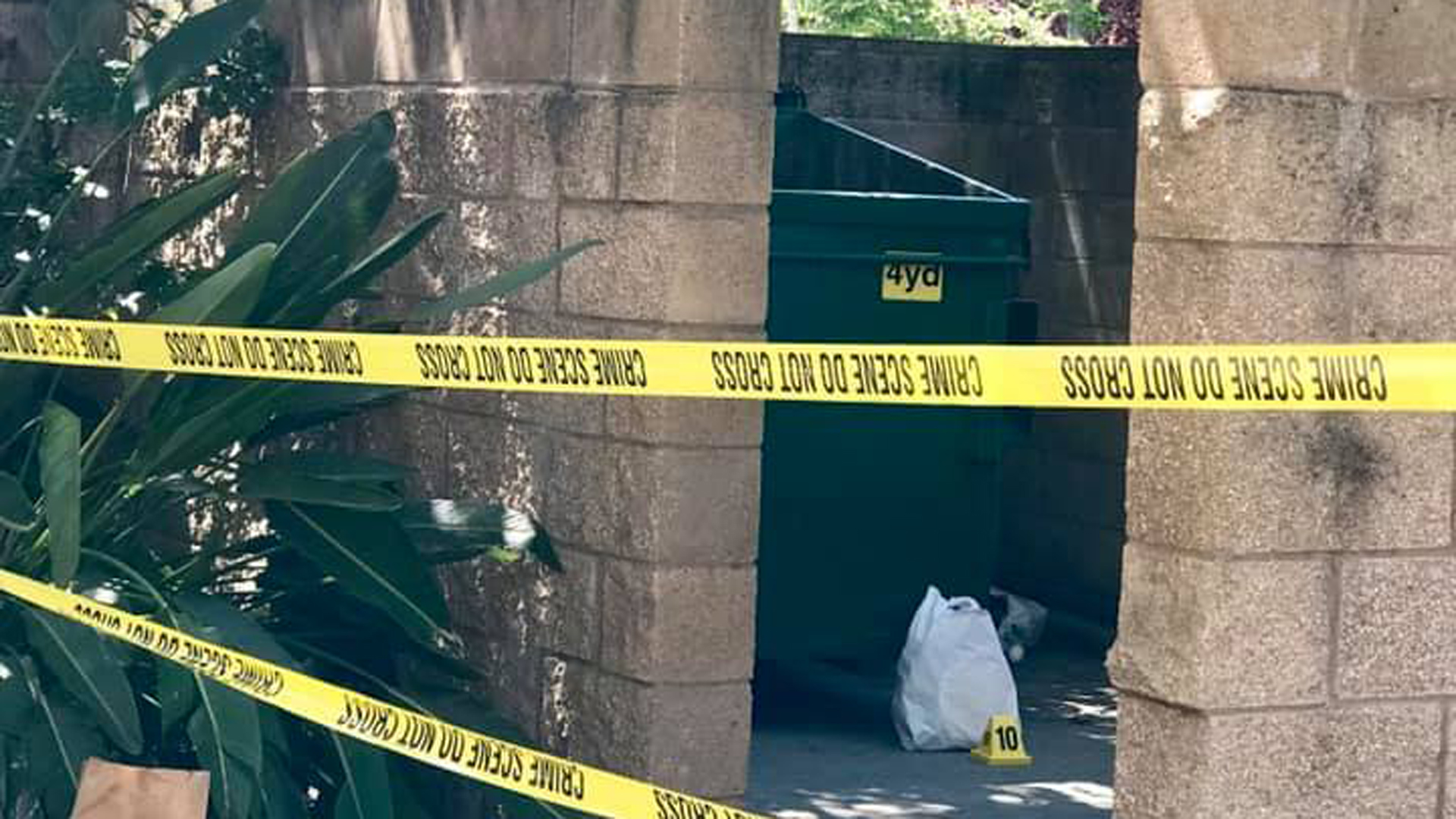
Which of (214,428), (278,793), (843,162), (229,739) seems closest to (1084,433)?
(843,162)

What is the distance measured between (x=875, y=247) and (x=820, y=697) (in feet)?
4.64

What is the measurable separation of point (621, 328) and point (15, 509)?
54.6 inches

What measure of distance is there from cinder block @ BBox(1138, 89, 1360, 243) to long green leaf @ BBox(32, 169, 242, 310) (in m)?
2.65

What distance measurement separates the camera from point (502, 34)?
22.6ft

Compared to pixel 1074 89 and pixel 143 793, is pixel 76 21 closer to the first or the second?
pixel 143 793

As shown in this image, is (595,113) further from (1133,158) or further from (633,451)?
(1133,158)

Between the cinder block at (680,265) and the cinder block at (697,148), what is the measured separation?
0.04m

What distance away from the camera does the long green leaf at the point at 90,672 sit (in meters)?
5.97

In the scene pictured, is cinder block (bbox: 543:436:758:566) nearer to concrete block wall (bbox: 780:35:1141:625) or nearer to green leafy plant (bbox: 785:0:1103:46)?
concrete block wall (bbox: 780:35:1141:625)

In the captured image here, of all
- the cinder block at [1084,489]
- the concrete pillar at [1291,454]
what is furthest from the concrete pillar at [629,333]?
the cinder block at [1084,489]

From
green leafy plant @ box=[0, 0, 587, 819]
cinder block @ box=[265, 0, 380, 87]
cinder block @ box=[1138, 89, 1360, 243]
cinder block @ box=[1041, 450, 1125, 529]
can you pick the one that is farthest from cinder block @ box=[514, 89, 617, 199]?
cinder block @ box=[1041, 450, 1125, 529]

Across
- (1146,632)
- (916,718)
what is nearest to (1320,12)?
(1146,632)

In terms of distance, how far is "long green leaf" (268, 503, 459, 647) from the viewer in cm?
648

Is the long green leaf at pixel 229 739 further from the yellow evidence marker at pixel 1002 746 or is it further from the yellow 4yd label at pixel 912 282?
the yellow 4yd label at pixel 912 282
